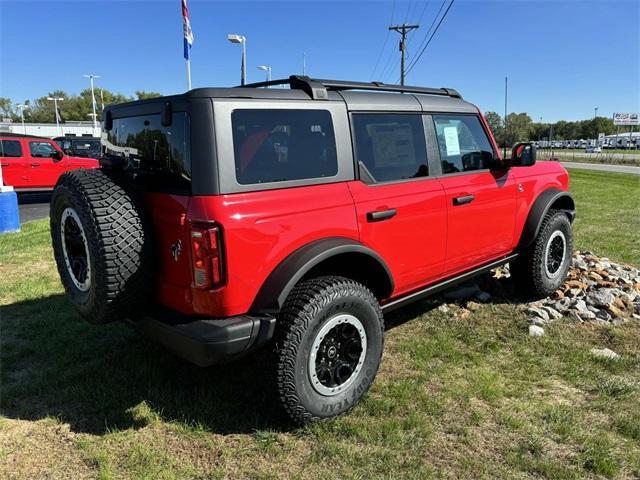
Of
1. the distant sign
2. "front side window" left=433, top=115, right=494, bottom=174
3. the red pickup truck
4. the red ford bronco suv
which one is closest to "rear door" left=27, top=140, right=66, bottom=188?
the red pickup truck

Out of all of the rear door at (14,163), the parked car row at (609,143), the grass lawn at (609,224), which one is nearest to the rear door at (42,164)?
the rear door at (14,163)

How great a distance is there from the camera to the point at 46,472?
8.41 ft

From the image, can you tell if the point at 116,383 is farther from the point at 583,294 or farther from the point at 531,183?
the point at 583,294

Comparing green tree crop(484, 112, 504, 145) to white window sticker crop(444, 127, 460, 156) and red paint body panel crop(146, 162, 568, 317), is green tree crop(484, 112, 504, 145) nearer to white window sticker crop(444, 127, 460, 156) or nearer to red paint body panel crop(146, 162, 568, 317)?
white window sticker crop(444, 127, 460, 156)

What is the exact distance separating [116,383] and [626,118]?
73871 mm

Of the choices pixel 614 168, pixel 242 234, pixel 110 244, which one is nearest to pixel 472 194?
pixel 242 234

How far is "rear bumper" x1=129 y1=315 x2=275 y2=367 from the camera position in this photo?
2486 millimetres

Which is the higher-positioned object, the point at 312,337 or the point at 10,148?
the point at 10,148

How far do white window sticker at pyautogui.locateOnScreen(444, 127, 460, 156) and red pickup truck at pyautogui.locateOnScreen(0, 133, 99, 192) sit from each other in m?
12.5

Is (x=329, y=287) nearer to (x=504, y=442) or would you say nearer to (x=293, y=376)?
(x=293, y=376)

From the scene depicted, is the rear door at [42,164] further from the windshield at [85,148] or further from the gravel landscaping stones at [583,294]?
the gravel landscaping stones at [583,294]

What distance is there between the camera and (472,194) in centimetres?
395

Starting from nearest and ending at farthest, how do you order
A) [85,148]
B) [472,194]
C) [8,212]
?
1. [472,194]
2. [8,212]
3. [85,148]

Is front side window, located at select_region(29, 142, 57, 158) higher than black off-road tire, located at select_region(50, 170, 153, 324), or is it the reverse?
front side window, located at select_region(29, 142, 57, 158)
